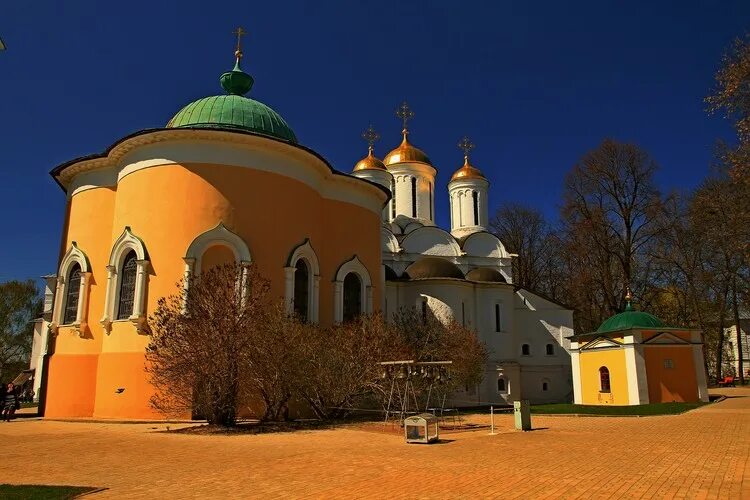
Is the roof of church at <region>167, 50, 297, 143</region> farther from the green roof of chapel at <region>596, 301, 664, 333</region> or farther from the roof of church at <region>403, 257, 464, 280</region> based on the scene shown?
the green roof of chapel at <region>596, 301, 664, 333</region>

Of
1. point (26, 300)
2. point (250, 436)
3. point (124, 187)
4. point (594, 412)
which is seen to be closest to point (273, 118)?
point (124, 187)

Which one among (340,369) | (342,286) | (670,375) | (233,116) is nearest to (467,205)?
(670,375)

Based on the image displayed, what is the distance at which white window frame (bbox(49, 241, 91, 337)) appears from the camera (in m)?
18.7

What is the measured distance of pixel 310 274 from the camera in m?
19.8

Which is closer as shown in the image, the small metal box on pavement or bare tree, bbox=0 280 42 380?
the small metal box on pavement

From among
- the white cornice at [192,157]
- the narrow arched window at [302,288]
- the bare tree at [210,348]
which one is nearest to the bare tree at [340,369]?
the bare tree at [210,348]

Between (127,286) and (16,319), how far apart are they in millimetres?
28879

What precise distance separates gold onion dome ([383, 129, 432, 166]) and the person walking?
86.4 feet

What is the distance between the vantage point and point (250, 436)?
42.0 ft

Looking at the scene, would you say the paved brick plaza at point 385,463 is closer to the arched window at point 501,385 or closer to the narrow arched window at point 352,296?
the narrow arched window at point 352,296

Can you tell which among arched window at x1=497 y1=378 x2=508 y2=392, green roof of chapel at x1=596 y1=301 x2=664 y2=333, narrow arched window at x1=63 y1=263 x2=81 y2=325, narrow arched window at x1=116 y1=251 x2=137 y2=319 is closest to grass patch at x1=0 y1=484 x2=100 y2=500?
narrow arched window at x1=116 y1=251 x2=137 y2=319

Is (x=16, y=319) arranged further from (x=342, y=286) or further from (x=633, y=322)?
(x=633, y=322)

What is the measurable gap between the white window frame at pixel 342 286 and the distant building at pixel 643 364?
11450 mm

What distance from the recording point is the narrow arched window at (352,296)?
21.6m
